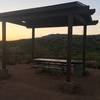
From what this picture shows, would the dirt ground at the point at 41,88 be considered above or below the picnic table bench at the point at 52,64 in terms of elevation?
below

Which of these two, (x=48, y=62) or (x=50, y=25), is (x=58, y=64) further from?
(x=50, y=25)

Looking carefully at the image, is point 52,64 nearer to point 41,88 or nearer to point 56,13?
point 41,88

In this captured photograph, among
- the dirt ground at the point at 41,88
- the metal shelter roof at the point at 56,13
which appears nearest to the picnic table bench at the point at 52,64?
the dirt ground at the point at 41,88

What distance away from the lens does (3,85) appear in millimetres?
9258

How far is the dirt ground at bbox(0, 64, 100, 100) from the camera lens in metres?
7.68

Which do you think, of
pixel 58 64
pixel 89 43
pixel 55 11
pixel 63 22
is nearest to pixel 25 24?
pixel 63 22

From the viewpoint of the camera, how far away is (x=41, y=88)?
886 centimetres

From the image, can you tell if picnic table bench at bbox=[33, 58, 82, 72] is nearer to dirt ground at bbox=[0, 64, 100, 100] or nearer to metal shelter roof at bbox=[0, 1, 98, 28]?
dirt ground at bbox=[0, 64, 100, 100]

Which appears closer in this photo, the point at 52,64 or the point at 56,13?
the point at 56,13

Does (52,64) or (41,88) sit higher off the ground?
(52,64)

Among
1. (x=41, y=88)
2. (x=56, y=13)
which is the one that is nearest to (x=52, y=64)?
(x=41, y=88)

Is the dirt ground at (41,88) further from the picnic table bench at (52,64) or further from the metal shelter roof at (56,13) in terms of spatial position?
the metal shelter roof at (56,13)

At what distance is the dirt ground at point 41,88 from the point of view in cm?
768

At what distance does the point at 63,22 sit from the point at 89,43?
2981 cm
